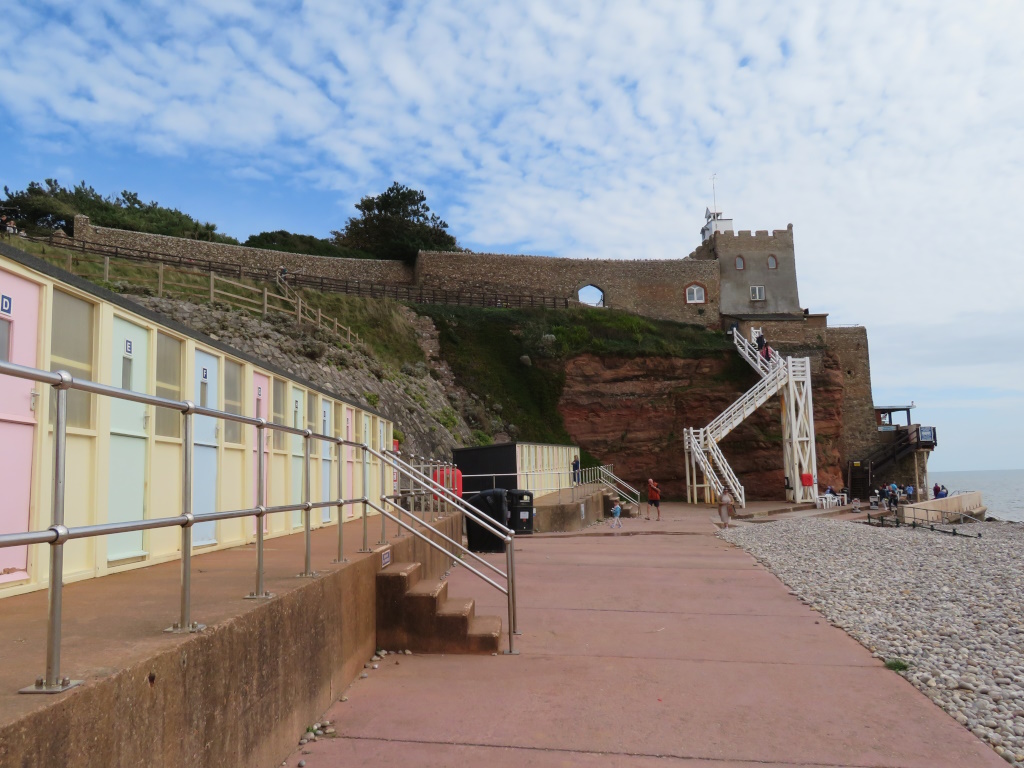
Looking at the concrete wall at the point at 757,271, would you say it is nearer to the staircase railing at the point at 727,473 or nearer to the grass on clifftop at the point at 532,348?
the grass on clifftop at the point at 532,348

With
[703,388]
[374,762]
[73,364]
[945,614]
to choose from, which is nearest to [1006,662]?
[945,614]

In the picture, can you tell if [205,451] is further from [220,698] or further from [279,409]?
[220,698]

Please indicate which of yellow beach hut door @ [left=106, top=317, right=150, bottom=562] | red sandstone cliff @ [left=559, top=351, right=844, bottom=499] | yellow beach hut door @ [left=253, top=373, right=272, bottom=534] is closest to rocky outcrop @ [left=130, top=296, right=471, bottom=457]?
red sandstone cliff @ [left=559, top=351, right=844, bottom=499]

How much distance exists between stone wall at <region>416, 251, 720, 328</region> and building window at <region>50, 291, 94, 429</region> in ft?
150

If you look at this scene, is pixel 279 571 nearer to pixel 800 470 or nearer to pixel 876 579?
pixel 876 579

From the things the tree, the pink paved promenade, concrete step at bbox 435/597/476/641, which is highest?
the tree

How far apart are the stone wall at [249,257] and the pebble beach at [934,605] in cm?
3668

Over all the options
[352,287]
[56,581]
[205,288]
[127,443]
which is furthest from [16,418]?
[352,287]

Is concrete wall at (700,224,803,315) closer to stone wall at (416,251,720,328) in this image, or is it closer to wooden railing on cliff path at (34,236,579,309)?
stone wall at (416,251,720,328)

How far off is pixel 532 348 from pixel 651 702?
3699 centimetres

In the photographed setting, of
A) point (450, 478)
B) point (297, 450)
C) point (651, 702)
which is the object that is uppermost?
point (297, 450)

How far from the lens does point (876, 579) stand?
11.3m

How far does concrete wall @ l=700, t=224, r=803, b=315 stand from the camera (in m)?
54.0

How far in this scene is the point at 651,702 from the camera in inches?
204
